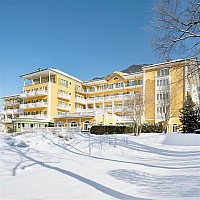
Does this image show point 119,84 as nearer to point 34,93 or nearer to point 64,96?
point 64,96

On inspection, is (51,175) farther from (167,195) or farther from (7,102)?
(7,102)

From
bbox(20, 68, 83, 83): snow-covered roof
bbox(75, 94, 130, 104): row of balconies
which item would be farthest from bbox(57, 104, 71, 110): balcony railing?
bbox(20, 68, 83, 83): snow-covered roof

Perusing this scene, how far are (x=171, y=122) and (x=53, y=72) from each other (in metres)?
23.8

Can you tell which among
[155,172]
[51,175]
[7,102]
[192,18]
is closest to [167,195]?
[155,172]

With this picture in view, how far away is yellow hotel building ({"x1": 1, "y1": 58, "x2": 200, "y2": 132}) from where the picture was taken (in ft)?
116

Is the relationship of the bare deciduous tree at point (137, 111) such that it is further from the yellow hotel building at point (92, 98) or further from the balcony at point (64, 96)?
the balcony at point (64, 96)

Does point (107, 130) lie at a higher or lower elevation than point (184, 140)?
higher

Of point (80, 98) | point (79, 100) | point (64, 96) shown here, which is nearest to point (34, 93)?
point (64, 96)

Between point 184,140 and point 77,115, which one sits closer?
point 184,140

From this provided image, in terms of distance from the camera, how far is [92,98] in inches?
1913

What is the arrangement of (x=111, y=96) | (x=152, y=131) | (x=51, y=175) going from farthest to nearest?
(x=111, y=96), (x=152, y=131), (x=51, y=175)

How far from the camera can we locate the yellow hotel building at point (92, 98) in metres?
35.3

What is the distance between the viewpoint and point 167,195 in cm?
531

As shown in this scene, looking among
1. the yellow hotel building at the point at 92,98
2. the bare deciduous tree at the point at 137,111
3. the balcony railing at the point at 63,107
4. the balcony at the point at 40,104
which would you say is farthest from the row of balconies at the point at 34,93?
the bare deciduous tree at the point at 137,111
